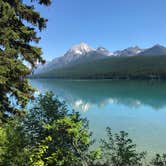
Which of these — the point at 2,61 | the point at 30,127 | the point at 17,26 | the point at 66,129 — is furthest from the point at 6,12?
the point at 66,129

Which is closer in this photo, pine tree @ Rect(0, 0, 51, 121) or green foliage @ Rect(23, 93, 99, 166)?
green foliage @ Rect(23, 93, 99, 166)

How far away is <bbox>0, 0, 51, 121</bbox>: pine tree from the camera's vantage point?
12.7m

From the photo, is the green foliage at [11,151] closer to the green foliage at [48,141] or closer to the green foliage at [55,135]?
the green foliage at [48,141]

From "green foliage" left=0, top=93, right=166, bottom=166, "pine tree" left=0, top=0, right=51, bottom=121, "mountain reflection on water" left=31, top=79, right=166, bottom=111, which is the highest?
"pine tree" left=0, top=0, right=51, bottom=121

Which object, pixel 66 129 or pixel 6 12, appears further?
pixel 6 12

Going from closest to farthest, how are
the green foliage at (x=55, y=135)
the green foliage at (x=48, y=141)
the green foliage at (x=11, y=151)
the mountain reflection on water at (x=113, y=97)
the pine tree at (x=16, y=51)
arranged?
the green foliage at (x=11, y=151) → the green foliage at (x=48, y=141) → the green foliage at (x=55, y=135) → the pine tree at (x=16, y=51) → the mountain reflection on water at (x=113, y=97)

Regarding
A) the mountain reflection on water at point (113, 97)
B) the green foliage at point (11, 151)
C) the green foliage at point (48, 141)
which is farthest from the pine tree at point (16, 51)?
the mountain reflection on water at point (113, 97)

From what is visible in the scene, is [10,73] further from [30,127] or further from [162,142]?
[162,142]

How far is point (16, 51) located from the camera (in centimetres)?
1338

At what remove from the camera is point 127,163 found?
10.8 meters

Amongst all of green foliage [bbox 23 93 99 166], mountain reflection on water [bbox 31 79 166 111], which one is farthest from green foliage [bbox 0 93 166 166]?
mountain reflection on water [bbox 31 79 166 111]

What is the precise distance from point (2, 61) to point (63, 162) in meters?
5.23

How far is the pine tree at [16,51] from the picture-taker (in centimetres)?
1270

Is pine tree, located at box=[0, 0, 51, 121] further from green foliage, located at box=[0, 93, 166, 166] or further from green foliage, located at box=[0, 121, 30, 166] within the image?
green foliage, located at box=[0, 121, 30, 166]
